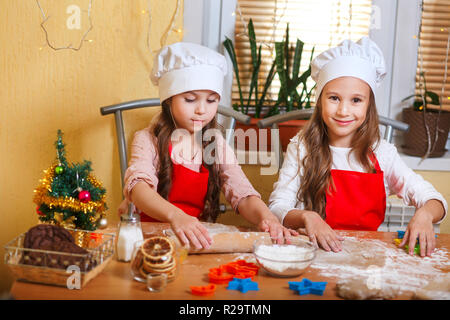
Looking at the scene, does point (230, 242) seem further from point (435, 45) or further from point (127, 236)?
point (435, 45)

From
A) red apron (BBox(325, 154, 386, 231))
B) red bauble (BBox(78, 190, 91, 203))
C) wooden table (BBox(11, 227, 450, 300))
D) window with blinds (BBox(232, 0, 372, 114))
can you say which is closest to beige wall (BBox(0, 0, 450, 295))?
window with blinds (BBox(232, 0, 372, 114))

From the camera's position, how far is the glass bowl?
105cm

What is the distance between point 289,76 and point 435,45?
719 mm

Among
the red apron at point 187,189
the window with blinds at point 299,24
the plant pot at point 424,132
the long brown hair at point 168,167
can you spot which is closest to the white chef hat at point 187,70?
the long brown hair at point 168,167

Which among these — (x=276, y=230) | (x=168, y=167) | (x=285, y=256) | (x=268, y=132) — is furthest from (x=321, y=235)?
(x=268, y=132)

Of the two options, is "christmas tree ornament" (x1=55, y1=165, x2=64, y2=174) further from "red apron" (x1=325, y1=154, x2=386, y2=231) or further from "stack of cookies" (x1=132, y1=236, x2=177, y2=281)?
"red apron" (x1=325, y1=154, x2=386, y2=231)

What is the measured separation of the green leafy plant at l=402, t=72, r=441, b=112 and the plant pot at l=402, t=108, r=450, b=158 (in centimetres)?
3

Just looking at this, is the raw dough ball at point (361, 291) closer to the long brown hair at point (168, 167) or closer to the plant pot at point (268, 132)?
the long brown hair at point (168, 167)

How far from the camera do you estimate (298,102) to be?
2.29 metres

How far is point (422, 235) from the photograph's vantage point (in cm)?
135

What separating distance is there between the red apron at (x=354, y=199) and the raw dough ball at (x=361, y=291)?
66cm
